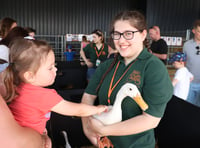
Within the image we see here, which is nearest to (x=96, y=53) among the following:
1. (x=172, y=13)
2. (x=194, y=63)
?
(x=194, y=63)

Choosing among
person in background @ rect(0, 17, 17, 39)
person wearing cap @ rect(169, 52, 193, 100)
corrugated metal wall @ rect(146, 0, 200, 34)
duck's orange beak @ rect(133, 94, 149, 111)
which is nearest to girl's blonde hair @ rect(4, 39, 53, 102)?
duck's orange beak @ rect(133, 94, 149, 111)

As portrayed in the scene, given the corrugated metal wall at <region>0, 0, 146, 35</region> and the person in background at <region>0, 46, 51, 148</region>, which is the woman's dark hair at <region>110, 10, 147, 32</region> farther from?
the corrugated metal wall at <region>0, 0, 146, 35</region>

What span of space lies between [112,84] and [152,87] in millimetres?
255

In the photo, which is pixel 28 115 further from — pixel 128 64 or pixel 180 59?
pixel 180 59

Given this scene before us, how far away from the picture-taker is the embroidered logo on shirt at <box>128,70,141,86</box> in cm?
107

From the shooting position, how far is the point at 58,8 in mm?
9789

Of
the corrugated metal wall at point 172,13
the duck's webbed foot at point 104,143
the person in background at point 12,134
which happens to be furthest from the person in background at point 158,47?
the corrugated metal wall at point 172,13

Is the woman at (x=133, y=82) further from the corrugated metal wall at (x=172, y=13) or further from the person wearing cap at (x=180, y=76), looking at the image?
the corrugated metal wall at (x=172, y=13)

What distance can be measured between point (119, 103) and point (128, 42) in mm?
337

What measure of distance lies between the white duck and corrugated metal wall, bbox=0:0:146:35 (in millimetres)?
9272

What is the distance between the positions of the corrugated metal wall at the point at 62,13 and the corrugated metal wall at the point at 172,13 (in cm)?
113

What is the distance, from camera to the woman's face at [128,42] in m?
1.10

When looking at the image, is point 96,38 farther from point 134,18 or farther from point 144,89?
point 144,89

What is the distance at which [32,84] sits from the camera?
3.60 feet
